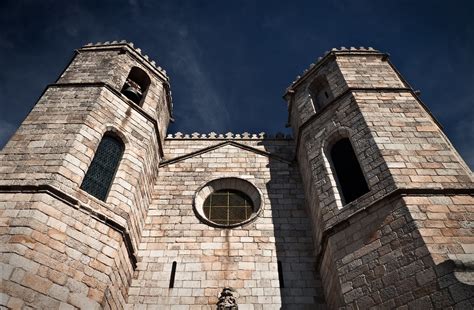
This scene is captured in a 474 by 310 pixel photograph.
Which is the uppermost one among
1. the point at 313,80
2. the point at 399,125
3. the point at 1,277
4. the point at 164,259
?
the point at 313,80

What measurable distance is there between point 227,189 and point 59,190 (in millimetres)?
4575

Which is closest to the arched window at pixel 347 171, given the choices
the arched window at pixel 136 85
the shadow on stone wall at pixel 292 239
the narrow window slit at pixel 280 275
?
the shadow on stone wall at pixel 292 239

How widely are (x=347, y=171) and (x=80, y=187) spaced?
18.2 feet

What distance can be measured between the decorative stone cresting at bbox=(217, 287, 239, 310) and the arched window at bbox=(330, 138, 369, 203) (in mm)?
2973

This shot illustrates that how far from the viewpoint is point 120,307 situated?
7.09 meters

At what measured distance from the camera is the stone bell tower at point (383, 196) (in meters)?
5.58

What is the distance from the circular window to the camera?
9.30 metres

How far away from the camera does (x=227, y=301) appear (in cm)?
699

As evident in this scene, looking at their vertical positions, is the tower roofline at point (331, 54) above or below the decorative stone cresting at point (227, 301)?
above

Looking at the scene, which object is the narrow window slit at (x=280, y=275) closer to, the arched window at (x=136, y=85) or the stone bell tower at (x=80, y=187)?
the stone bell tower at (x=80, y=187)

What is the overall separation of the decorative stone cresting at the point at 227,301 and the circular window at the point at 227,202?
1940 mm

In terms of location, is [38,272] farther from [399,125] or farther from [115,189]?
[399,125]

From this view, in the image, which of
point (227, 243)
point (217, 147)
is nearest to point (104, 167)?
point (227, 243)

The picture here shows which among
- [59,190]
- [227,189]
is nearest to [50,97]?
[59,190]
